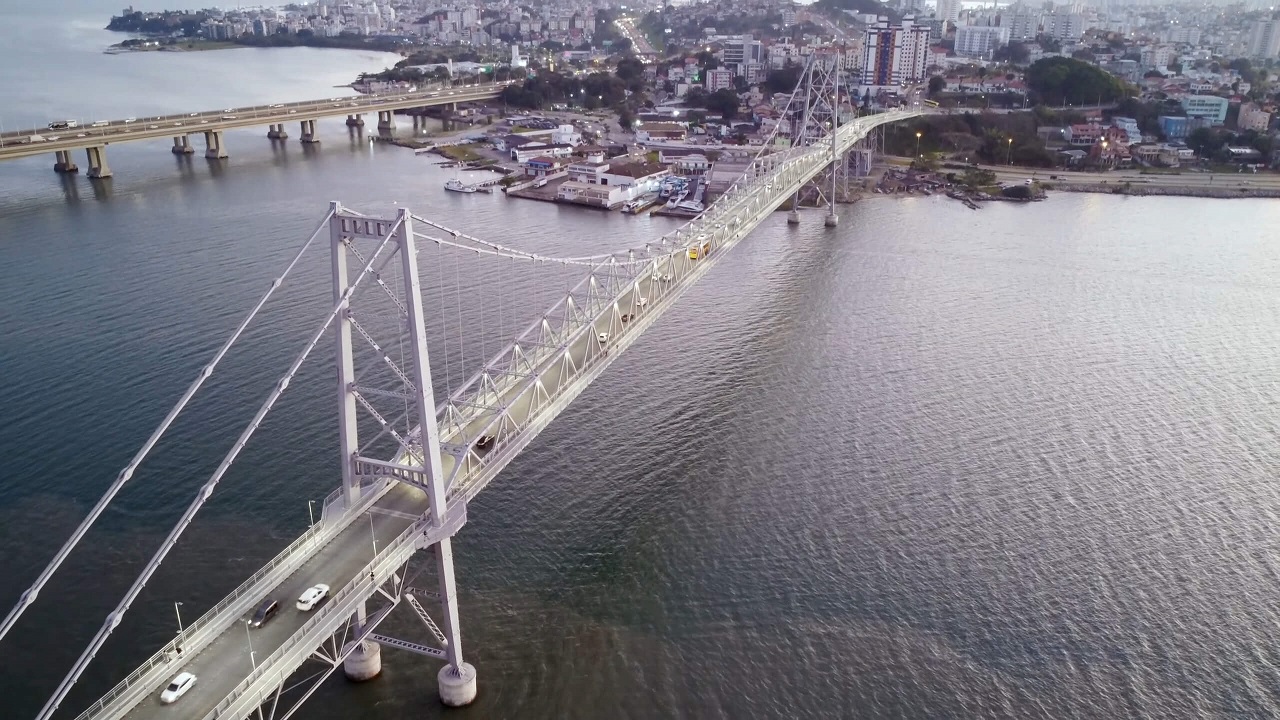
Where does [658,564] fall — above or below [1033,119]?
below

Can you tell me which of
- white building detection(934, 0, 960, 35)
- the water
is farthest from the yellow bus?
white building detection(934, 0, 960, 35)

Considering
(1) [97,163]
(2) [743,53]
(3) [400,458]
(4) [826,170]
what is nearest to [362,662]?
(3) [400,458]

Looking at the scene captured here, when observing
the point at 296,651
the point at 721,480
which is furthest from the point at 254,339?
the point at 296,651

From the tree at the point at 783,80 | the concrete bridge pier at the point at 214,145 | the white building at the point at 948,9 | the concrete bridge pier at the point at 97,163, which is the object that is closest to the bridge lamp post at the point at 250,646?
the concrete bridge pier at the point at 97,163

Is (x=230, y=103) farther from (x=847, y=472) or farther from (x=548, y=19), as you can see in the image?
(x=548, y=19)

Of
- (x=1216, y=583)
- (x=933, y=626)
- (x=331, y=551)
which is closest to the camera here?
(x=331, y=551)

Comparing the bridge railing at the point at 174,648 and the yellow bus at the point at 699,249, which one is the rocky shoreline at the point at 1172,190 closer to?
the yellow bus at the point at 699,249

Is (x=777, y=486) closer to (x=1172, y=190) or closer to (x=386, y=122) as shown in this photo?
(x=1172, y=190)
